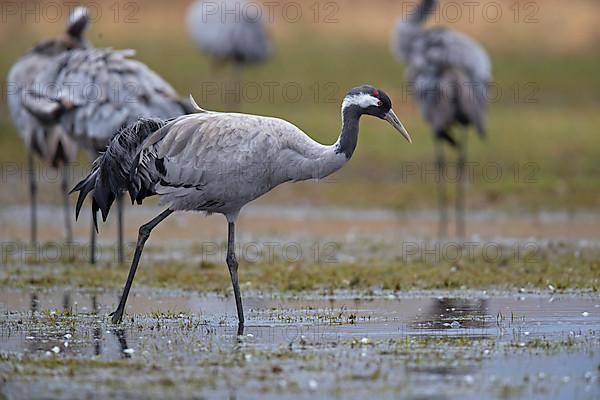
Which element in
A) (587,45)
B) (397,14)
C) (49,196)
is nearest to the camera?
(49,196)

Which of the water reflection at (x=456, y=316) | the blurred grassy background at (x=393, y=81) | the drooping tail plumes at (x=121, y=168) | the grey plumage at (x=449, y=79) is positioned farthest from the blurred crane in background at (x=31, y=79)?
the water reflection at (x=456, y=316)

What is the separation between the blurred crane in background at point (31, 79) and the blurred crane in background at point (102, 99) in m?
1.20

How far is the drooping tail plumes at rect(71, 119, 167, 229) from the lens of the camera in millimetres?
10383

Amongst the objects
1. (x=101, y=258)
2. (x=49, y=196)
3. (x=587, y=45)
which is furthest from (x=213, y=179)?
(x=587, y=45)

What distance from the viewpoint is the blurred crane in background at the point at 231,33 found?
29.4m

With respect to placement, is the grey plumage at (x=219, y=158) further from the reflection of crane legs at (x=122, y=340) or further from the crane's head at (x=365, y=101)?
the reflection of crane legs at (x=122, y=340)

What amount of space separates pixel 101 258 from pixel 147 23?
2287 cm

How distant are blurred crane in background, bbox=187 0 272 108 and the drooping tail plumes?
18.4 m

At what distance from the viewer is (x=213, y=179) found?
33.2 ft

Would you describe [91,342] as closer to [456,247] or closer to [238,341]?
[238,341]

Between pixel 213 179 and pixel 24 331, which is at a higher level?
pixel 213 179

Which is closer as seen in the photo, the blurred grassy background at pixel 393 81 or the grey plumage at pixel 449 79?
the grey plumage at pixel 449 79

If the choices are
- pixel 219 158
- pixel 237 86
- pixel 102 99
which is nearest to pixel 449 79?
pixel 102 99

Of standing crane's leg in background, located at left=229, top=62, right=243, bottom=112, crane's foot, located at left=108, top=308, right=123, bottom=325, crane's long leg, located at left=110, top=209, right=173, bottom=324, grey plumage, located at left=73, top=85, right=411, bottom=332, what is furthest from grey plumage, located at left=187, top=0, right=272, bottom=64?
crane's foot, located at left=108, top=308, right=123, bottom=325
